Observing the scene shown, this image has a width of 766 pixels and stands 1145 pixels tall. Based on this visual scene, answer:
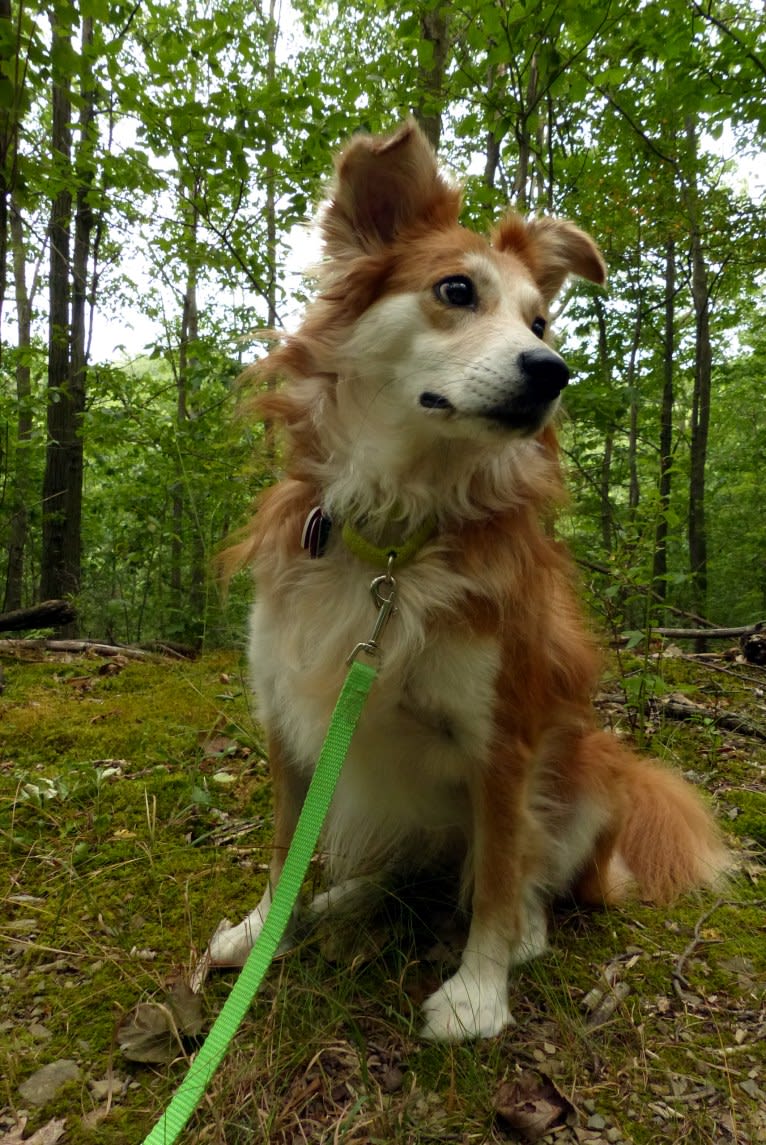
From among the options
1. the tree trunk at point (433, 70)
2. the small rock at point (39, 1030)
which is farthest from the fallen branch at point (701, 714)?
the tree trunk at point (433, 70)

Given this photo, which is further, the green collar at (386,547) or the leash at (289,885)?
the green collar at (386,547)

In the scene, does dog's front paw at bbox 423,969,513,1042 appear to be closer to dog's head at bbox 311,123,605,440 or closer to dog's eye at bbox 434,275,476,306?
dog's head at bbox 311,123,605,440

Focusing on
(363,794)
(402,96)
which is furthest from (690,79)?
(363,794)

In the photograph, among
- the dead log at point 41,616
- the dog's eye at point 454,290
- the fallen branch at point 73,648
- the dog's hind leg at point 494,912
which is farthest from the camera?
the fallen branch at point 73,648

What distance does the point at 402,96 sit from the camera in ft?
15.2

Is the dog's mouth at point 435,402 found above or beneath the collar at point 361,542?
above

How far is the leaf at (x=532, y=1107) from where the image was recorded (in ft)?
4.36

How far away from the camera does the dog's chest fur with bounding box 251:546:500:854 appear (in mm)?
1648

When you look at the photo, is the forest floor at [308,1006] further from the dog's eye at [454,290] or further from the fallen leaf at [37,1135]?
the dog's eye at [454,290]

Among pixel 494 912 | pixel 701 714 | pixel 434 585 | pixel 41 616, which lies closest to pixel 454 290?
pixel 434 585

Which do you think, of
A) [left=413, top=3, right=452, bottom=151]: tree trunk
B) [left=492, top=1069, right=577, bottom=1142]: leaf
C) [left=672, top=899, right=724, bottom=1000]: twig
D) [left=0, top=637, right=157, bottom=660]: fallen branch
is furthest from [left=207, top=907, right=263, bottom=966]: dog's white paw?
[left=413, top=3, right=452, bottom=151]: tree trunk

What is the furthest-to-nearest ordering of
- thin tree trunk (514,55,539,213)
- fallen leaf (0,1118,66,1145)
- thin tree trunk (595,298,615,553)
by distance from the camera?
thin tree trunk (595,298,615,553)
thin tree trunk (514,55,539,213)
fallen leaf (0,1118,66,1145)

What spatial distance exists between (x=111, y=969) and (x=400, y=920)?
735mm

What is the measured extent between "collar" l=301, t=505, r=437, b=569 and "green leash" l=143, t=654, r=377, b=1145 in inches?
4.7
